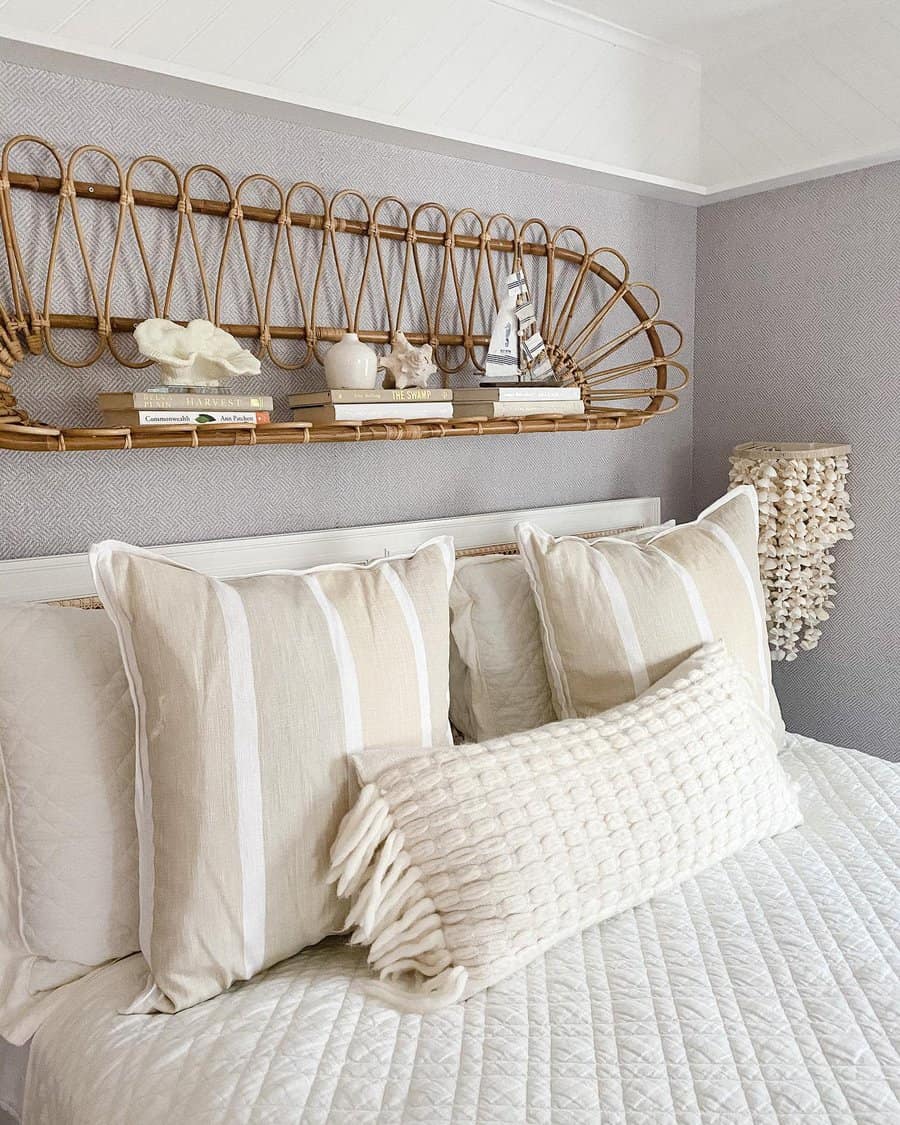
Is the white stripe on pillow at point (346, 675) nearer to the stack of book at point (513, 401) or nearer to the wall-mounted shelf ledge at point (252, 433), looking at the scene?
the wall-mounted shelf ledge at point (252, 433)

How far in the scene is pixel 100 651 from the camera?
4.60 ft

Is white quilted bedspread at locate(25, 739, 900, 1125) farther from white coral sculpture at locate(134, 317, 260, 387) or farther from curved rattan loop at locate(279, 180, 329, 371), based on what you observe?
curved rattan loop at locate(279, 180, 329, 371)

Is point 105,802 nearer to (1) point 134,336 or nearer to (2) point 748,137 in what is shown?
(1) point 134,336

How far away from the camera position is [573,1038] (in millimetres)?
1134

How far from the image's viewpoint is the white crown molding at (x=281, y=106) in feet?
5.03

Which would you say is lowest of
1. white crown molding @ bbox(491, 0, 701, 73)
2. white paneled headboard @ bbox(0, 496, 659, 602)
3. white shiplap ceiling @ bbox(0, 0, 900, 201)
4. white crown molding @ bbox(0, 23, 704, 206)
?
white paneled headboard @ bbox(0, 496, 659, 602)

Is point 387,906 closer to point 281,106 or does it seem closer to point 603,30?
point 281,106

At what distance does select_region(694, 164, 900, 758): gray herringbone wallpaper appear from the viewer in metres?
2.38

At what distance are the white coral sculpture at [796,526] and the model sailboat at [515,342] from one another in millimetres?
617

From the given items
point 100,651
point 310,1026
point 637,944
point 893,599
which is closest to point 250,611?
point 100,651

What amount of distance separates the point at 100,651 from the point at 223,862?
361mm

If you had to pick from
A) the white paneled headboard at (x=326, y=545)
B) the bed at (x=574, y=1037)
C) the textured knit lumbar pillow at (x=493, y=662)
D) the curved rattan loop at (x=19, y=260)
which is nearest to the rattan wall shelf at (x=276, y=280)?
the curved rattan loop at (x=19, y=260)

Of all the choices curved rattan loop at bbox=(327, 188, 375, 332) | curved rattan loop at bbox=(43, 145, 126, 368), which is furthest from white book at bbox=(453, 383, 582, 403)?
curved rattan loop at bbox=(43, 145, 126, 368)

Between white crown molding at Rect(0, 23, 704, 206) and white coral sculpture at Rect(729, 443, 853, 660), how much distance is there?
76 cm
